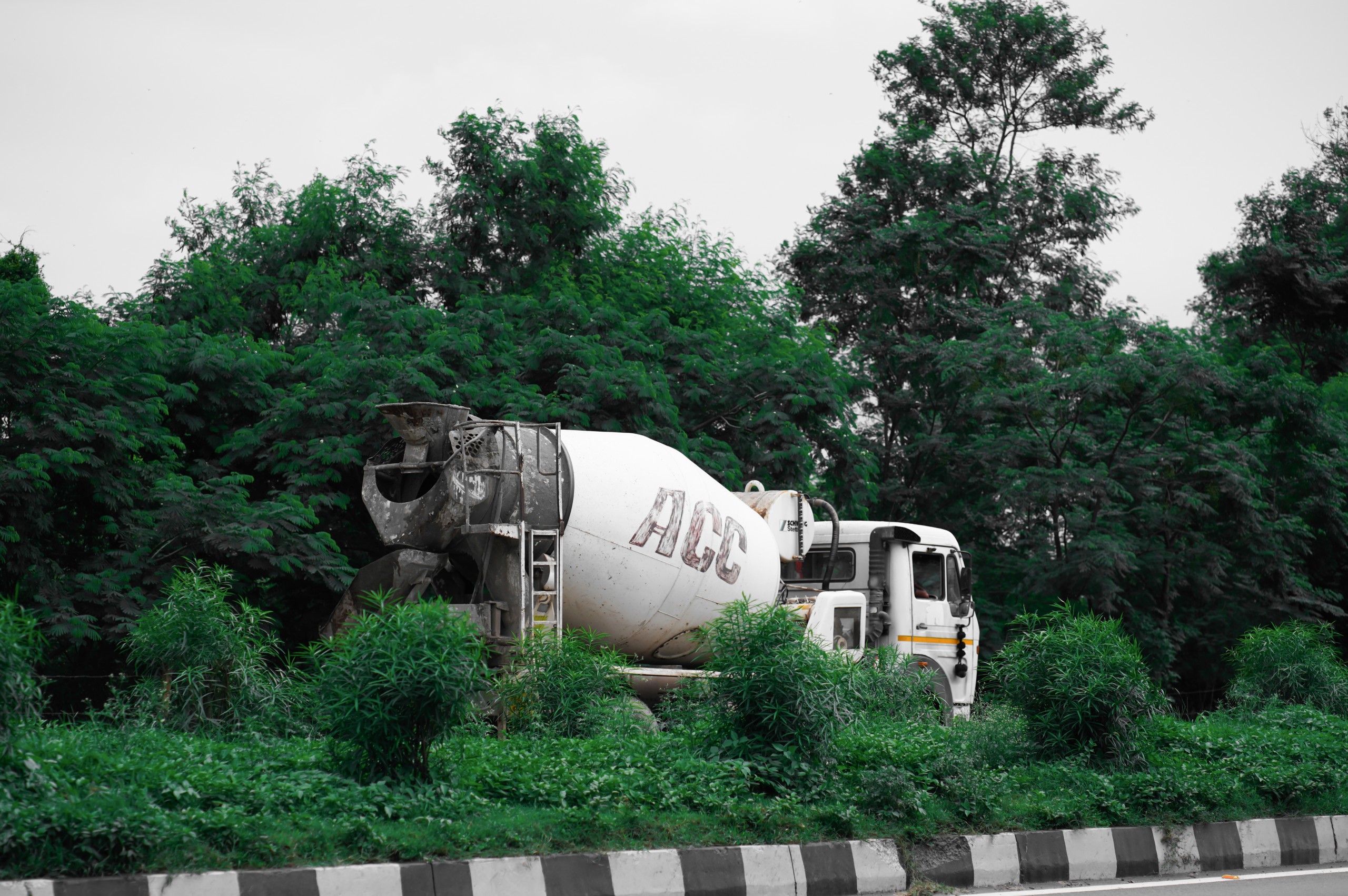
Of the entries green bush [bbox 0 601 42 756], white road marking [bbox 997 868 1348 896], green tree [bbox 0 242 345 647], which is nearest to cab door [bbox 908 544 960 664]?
green tree [bbox 0 242 345 647]

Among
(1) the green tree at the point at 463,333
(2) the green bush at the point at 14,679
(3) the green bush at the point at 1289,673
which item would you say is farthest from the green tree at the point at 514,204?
(2) the green bush at the point at 14,679

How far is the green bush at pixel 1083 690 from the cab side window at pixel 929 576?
20.9 ft

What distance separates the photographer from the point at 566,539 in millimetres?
10344

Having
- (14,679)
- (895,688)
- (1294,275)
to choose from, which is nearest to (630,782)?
(14,679)

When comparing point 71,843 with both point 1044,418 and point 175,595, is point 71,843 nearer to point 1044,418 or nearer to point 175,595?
point 175,595

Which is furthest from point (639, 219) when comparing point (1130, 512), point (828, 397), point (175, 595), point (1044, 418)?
point (175, 595)

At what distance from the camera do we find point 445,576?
10.2 metres

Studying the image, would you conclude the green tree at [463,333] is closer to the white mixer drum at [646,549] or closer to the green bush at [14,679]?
the white mixer drum at [646,549]

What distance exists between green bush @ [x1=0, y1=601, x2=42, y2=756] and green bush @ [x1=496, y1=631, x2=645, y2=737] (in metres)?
3.80

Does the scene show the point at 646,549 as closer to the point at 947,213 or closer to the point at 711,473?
the point at 711,473

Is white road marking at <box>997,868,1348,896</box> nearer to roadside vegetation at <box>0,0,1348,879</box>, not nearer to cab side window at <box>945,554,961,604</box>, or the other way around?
roadside vegetation at <box>0,0,1348,879</box>

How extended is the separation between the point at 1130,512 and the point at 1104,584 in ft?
6.41

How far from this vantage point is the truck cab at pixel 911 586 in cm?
1487

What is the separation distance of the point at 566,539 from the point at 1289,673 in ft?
26.6
